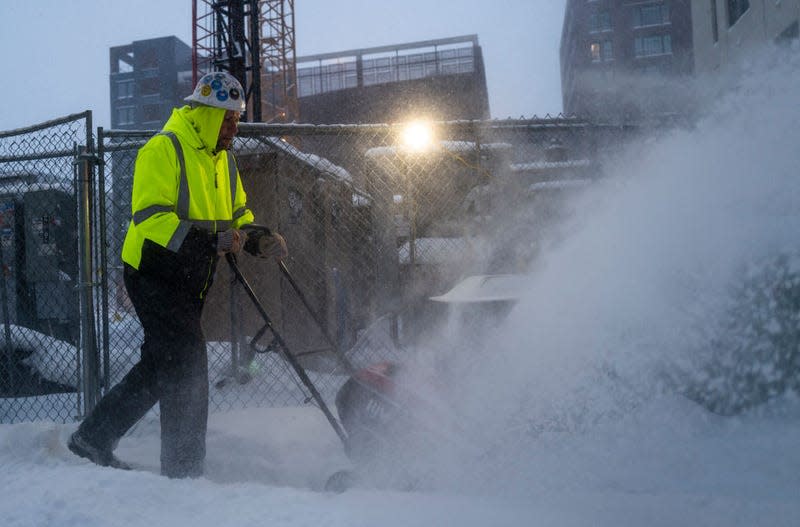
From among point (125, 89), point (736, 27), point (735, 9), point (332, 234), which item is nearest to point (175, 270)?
point (332, 234)

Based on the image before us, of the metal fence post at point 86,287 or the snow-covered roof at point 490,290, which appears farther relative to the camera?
the metal fence post at point 86,287

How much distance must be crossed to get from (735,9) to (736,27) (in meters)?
1.08

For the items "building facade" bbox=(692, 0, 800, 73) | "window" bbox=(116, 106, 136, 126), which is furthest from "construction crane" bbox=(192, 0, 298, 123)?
"window" bbox=(116, 106, 136, 126)

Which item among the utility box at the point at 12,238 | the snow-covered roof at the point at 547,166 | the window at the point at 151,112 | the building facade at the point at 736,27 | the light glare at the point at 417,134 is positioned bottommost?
the utility box at the point at 12,238

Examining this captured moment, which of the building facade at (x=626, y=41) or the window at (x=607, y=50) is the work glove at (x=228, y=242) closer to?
the building facade at (x=626, y=41)

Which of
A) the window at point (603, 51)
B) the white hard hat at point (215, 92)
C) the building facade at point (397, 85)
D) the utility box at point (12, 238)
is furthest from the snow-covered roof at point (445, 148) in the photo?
the window at point (603, 51)

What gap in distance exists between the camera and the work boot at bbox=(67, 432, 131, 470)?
303 cm

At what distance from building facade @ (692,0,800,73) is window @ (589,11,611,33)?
128ft

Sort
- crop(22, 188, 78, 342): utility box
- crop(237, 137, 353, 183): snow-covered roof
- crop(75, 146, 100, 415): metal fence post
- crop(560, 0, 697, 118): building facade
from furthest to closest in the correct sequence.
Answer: crop(560, 0, 697, 118): building facade < crop(22, 188, 78, 342): utility box < crop(237, 137, 353, 183): snow-covered roof < crop(75, 146, 100, 415): metal fence post

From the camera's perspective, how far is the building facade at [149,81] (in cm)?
6084

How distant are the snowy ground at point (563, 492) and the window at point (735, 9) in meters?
18.2

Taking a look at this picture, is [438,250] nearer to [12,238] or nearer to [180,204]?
[180,204]

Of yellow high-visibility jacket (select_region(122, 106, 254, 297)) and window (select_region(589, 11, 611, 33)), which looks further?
window (select_region(589, 11, 611, 33))

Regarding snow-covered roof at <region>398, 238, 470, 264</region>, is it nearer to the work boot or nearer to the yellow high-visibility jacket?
the yellow high-visibility jacket
